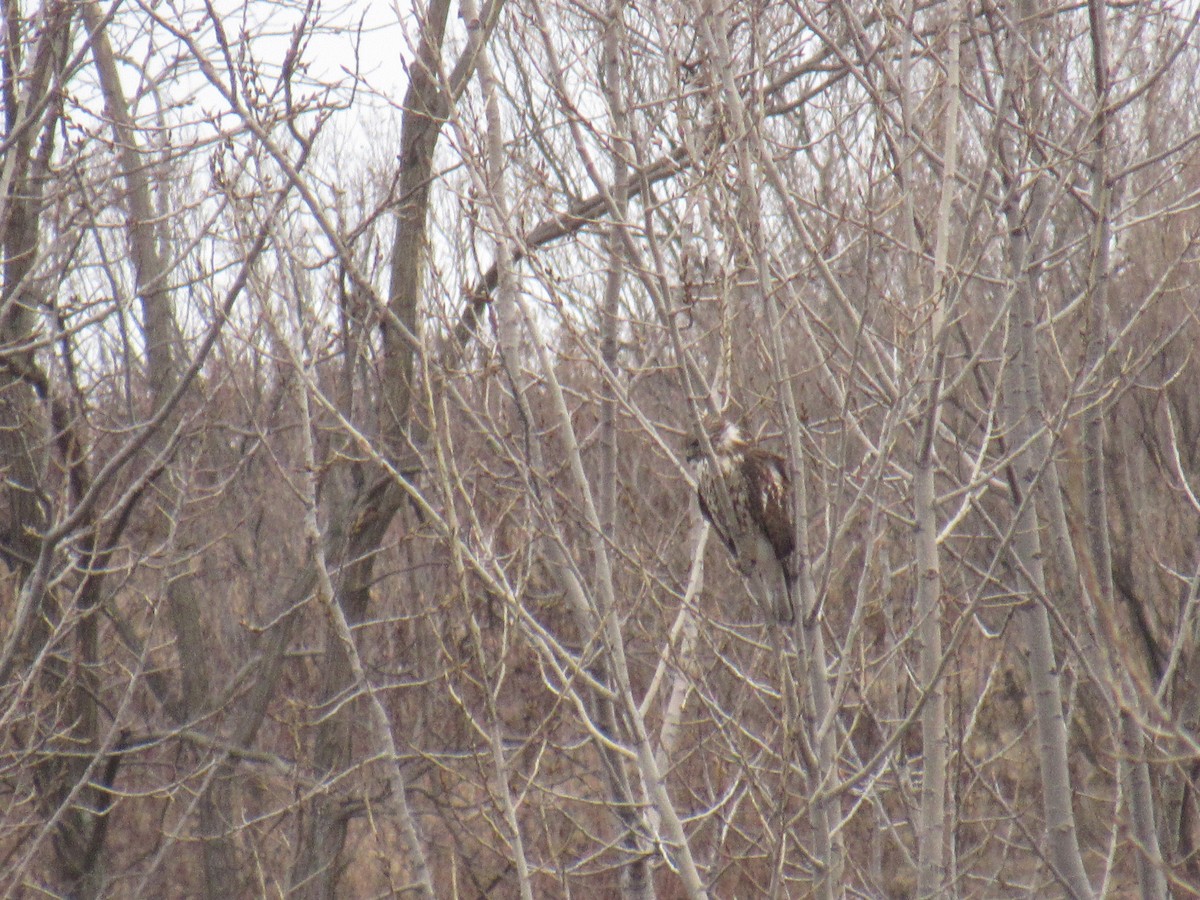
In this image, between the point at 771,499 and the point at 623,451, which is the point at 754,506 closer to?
the point at 771,499

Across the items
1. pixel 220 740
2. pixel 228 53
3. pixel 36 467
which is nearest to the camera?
pixel 228 53

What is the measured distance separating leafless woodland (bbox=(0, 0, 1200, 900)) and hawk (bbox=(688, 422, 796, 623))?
Result: 135 millimetres

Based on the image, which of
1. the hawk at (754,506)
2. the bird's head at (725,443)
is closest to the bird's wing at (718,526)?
the hawk at (754,506)

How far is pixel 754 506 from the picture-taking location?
4016 mm

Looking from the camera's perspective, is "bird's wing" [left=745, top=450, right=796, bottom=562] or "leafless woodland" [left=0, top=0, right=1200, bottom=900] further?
"bird's wing" [left=745, top=450, right=796, bottom=562]

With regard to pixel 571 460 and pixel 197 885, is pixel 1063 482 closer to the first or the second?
pixel 571 460

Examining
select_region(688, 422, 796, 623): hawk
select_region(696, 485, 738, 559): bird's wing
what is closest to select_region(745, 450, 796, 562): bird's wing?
select_region(688, 422, 796, 623): hawk

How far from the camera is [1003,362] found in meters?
3.33

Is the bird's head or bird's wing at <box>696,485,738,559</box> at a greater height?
the bird's head

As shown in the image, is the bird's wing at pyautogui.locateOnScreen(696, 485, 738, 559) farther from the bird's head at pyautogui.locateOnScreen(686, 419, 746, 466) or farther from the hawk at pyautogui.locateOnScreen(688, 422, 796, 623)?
the bird's head at pyautogui.locateOnScreen(686, 419, 746, 466)

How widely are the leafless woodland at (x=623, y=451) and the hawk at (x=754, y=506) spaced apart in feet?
0.44

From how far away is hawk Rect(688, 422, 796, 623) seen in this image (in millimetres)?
3729

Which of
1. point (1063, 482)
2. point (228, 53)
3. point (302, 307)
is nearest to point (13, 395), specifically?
point (302, 307)

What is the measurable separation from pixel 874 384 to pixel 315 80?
2254 mm
